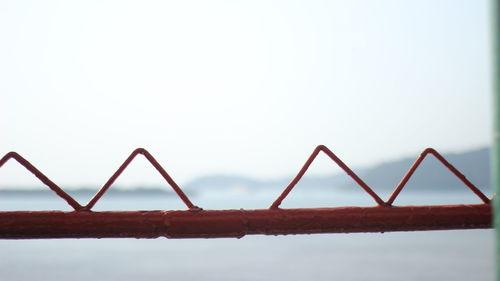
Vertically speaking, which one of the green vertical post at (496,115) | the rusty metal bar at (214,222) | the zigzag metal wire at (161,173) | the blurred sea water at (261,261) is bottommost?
the blurred sea water at (261,261)

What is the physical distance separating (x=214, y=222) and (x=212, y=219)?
0.12 feet

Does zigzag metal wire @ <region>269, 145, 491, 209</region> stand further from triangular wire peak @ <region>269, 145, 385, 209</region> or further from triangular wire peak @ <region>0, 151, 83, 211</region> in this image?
triangular wire peak @ <region>0, 151, 83, 211</region>

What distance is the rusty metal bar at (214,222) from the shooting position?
5012 mm

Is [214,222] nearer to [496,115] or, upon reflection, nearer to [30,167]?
[30,167]

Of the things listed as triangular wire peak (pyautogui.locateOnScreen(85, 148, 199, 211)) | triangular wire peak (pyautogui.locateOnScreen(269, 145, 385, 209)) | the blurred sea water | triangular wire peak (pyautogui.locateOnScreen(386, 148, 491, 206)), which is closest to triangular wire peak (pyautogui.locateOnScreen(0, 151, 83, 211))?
triangular wire peak (pyautogui.locateOnScreen(85, 148, 199, 211))

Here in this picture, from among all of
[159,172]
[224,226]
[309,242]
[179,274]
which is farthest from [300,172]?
[309,242]

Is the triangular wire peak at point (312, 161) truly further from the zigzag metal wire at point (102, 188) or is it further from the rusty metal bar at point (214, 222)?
the zigzag metal wire at point (102, 188)

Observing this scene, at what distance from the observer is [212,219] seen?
204 inches

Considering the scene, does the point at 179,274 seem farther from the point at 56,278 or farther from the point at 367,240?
the point at 367,240

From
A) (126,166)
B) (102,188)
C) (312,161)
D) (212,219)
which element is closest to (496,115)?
(312,161)

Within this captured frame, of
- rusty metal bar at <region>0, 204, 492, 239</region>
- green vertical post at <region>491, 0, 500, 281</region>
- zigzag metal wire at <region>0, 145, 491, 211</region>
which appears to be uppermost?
green vertical post at <region>491, 0, 500, 281</region>

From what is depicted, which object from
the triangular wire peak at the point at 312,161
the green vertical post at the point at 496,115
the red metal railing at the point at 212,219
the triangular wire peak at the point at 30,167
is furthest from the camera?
the triangular wire peak at the point at 312,161

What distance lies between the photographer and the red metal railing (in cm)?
501

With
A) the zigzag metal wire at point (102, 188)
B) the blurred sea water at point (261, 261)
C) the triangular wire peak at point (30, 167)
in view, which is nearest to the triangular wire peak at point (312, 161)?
the zigzag metal wire at point (102, 188)
